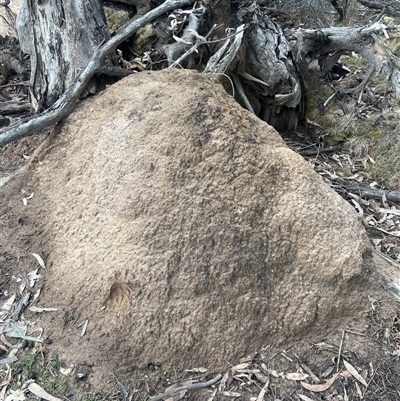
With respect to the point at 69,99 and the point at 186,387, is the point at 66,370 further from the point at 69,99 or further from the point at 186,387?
the point at 69,99

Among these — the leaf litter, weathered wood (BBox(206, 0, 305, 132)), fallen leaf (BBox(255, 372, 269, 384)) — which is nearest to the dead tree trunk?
weathered wood (BBox(206, 0, 305, 132))

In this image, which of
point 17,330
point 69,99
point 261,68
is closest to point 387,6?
point 261,68

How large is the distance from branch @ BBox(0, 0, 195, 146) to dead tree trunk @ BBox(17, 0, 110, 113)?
0.48ft

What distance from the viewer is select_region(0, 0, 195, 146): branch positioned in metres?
2.78

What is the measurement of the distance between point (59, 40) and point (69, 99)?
62 centimetres

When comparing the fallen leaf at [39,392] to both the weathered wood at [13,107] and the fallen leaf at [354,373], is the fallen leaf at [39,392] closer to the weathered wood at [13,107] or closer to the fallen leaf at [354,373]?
the fallen leaf at [354,373]

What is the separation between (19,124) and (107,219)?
84 cm

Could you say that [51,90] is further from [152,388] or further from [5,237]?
[152,388]

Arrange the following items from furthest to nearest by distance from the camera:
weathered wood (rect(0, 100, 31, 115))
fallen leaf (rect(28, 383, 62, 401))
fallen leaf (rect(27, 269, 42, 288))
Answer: weathered wood (rect(0, 100, 31, 115))
fallen leaf (rect(27, 269, 42, 288))
fallen leaf (rect(28, 383, 62, 401))

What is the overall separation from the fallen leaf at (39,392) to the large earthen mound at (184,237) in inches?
6.5

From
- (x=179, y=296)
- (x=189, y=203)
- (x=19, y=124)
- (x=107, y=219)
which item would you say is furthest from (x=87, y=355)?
(x=19, y=124)

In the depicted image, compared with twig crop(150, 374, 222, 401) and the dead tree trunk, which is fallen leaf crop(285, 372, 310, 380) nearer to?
twig crop(150, 374, 222, 401)

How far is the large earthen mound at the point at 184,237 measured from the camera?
7.64ft

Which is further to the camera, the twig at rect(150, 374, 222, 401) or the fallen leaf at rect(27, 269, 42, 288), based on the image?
the fallen leaf at rect(27, 269, 42, 288)
